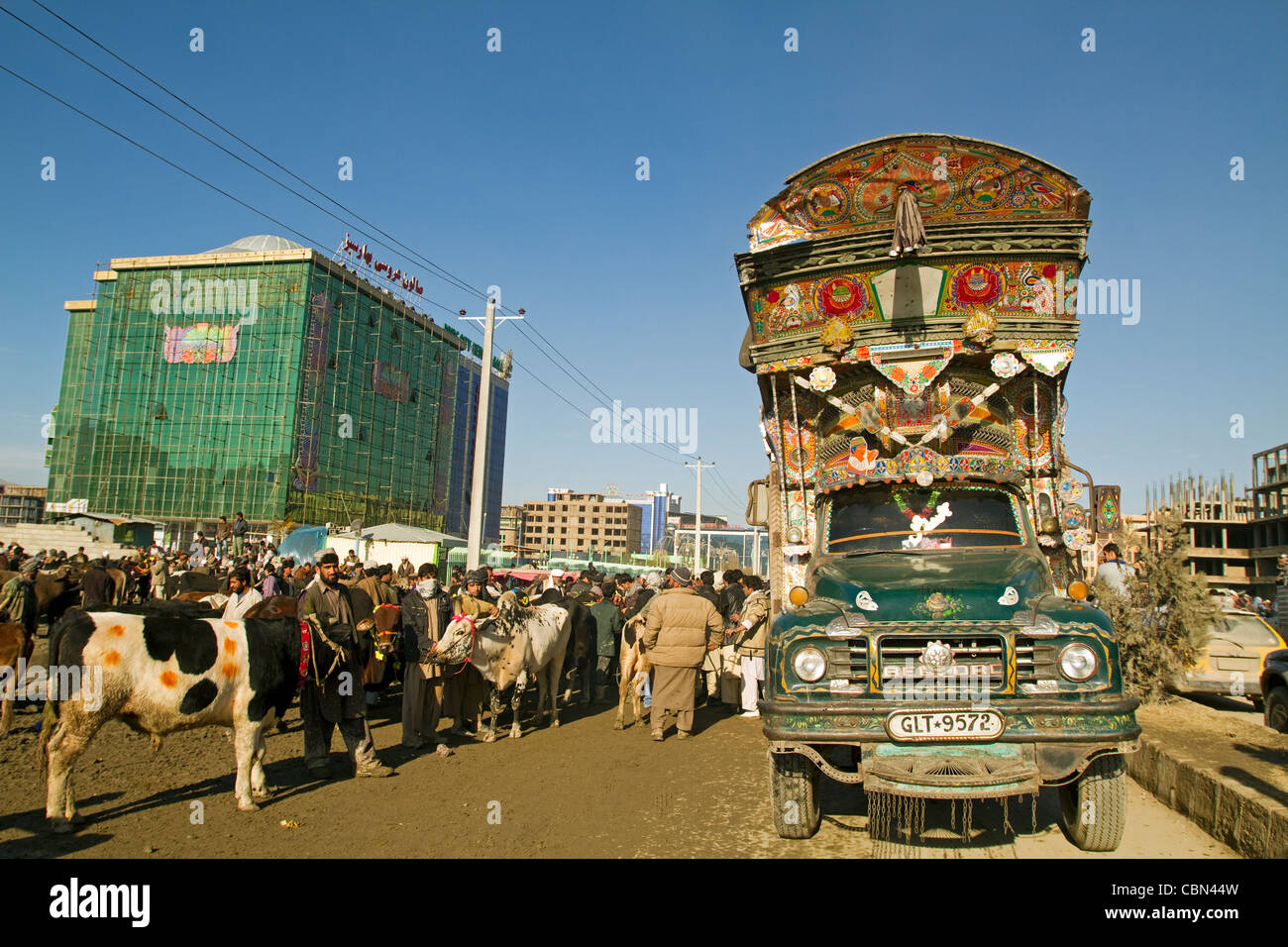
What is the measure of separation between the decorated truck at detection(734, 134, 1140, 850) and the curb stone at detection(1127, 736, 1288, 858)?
0.72 m

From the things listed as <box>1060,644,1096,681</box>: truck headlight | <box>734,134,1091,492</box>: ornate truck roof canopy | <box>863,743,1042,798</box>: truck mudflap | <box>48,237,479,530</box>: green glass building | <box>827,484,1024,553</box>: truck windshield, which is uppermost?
<box>48,237,479,530</box>: green glass building

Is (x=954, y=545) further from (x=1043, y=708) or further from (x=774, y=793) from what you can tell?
(x=774, y=793)

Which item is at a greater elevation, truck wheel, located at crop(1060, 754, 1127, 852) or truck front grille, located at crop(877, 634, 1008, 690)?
truck front grille, located at crop(877, 634, 1008, 690)

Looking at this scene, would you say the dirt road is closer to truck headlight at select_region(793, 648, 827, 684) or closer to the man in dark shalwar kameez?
the man in dark shalwar kameez

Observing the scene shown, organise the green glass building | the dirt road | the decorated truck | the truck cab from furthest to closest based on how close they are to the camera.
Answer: the green glass building
the dirt road
the decorated truck
the truck cab

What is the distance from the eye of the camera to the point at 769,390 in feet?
29.1

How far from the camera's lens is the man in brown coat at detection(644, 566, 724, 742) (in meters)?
9.67

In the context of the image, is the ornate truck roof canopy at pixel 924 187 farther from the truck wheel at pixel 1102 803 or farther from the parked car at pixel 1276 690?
the truck wheel at pixel 1102 803

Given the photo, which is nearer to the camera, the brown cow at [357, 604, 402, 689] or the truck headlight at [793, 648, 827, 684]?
the truck headlight at [793, 648, 827, 684]

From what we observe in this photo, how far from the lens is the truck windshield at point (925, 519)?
676cm

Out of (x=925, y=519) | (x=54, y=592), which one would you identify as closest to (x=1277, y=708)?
(x=925, y=519)

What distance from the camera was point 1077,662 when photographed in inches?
190

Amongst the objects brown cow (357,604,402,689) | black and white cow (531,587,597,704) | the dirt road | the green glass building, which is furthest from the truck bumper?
the green glass building
